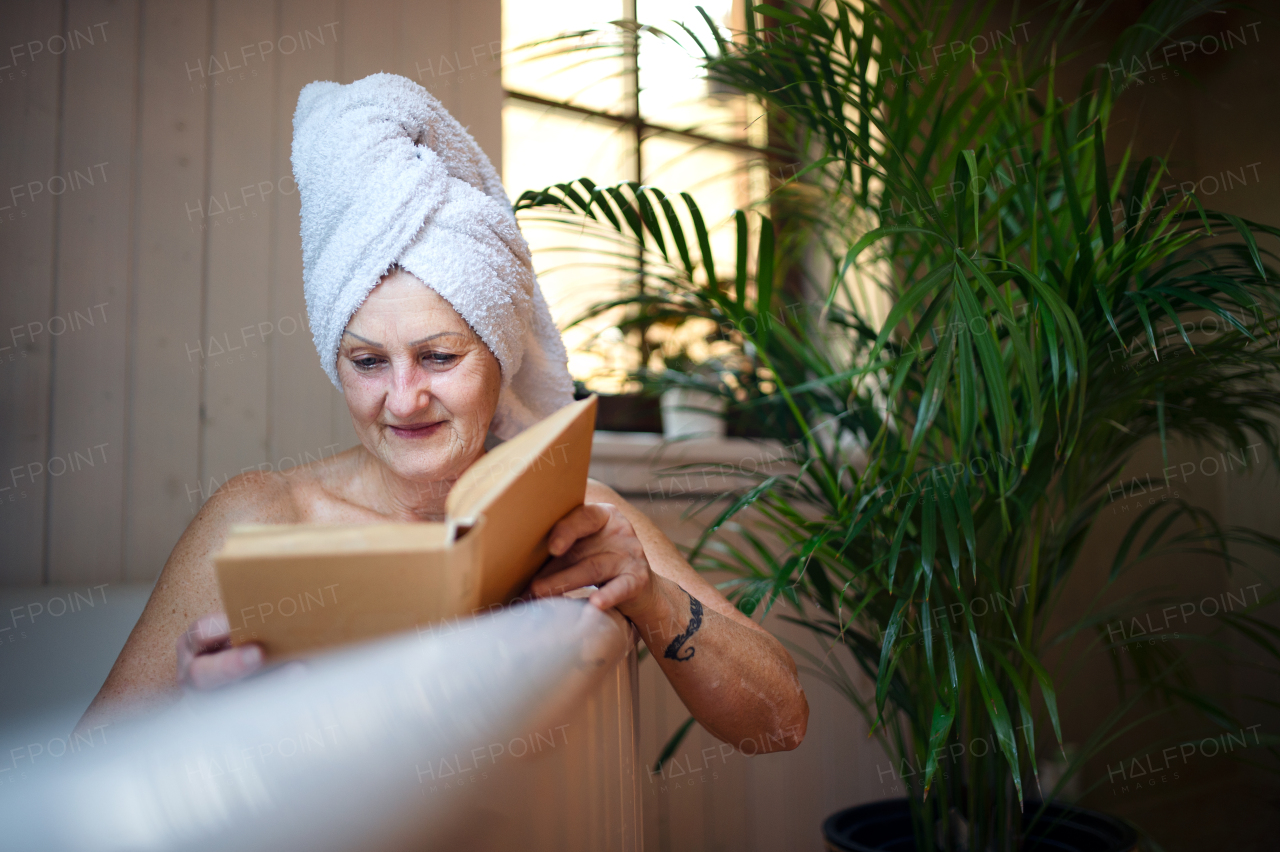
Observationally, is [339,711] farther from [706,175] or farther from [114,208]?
[706,175]

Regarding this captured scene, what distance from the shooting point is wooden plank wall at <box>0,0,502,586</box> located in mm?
1283

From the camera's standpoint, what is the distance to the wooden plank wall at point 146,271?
4.21ft

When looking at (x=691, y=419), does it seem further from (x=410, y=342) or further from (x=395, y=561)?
(x=395, y=561)

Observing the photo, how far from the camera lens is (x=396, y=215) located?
0.92 metres

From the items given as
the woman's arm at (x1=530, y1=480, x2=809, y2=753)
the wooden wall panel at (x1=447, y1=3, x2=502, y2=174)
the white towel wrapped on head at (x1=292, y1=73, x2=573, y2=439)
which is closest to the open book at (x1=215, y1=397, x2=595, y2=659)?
the woman's arm at (x1=530, y1=480, x2=809, y2=753)

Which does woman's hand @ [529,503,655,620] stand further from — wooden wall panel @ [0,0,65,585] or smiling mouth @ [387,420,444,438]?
wooden wall panel @ [0,0,65,585]

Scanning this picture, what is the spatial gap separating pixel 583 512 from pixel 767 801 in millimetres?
1419

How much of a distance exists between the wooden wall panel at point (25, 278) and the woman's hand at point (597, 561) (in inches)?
40.7

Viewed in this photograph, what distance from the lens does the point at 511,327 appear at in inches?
39.2

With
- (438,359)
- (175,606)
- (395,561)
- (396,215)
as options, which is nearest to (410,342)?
(438,359)

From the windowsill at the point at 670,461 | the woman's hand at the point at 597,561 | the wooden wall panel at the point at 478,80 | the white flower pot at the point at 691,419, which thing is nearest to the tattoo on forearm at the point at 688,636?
the woman's hand at the point at 597,561

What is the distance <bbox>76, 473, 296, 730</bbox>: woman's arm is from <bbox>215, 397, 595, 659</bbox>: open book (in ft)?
0.99

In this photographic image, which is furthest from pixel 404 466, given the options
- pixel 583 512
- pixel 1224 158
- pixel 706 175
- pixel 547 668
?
pixel 1224 158

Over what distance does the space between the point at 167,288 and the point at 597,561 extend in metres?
1.05
